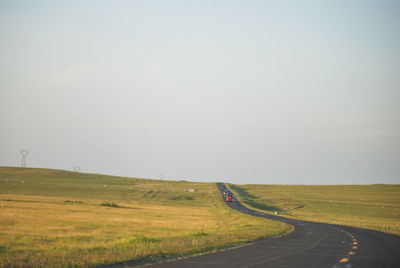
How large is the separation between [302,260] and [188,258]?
4.69 meters

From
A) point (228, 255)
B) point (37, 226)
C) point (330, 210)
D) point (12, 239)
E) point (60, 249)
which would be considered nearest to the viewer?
point (228, 255)

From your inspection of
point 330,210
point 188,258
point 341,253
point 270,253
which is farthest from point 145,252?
point 330,210

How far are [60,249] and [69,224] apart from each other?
52.9 ft

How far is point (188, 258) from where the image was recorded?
18.3 metres

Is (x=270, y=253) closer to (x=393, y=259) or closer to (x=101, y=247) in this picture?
(x=393, y=259)

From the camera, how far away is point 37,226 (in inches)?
1318

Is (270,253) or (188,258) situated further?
(270,253)

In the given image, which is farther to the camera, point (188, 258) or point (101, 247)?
point (101, 247)

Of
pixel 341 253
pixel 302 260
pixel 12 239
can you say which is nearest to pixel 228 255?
pixel 302 260

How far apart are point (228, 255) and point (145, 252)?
3681mm

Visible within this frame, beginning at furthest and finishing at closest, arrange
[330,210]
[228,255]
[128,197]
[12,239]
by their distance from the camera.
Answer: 1. [128,197]
2. [330,210]
3. [12,239]
4. [228,255]

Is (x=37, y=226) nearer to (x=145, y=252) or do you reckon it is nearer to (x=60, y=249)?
(x=60, y=249)

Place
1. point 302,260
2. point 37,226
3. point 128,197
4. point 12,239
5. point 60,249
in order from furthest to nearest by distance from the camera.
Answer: point 128,197, point 37,226, point 12,239, point 60,249, point 302,260

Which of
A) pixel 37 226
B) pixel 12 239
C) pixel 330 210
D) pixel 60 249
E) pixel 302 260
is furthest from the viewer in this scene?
pixel 330 210
